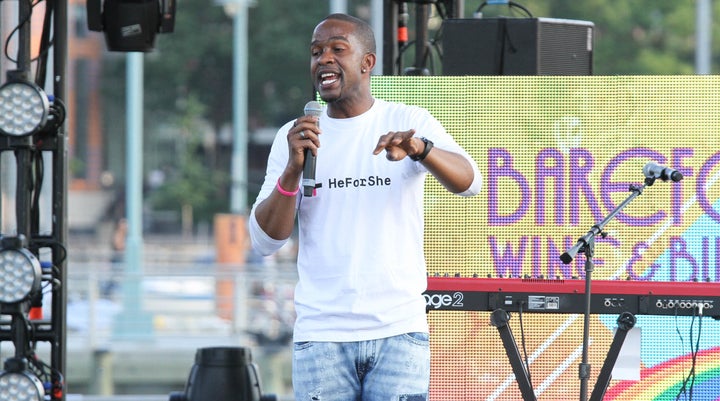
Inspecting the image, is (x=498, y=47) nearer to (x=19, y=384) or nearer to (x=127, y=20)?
(x=127, y=20)

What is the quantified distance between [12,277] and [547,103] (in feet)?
8.25

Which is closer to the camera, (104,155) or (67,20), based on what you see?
(67,20)

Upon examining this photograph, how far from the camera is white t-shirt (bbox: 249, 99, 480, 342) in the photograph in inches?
148

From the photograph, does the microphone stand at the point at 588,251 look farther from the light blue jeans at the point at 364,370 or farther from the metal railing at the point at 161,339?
the metal railing at the point at 161,339

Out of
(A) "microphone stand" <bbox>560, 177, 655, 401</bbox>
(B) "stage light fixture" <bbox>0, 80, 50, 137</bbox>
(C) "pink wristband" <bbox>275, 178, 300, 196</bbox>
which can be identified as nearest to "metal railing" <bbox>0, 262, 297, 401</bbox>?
(B) "stage light fixture" <bbox>0, 80, 50, 137</bbox>

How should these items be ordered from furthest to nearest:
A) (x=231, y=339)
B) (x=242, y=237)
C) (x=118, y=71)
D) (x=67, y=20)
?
(x=118, y=71), (x=242, y=237), (x=231, y=339), (x=67, y=20)

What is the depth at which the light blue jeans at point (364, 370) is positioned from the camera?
3.76 meters

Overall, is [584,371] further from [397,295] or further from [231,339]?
[231,339]

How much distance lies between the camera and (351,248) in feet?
12.4

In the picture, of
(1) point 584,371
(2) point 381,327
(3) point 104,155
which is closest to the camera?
(2) point 381,327

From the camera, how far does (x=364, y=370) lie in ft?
12.4

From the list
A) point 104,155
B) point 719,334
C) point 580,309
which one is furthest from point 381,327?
point 104,155

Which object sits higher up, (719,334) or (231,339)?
(719,334)

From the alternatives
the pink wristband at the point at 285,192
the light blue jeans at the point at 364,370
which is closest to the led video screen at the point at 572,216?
the light blue jeans at the point at 364,370
